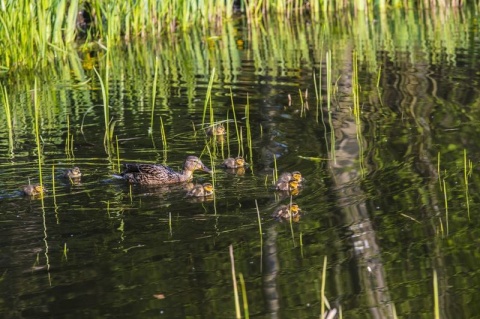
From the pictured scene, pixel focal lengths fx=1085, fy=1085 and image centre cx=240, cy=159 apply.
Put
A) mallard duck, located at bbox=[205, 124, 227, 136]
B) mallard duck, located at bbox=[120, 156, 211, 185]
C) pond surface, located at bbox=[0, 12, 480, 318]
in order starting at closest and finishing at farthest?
pond surface, located at bbox=[0, 12, 480, 318]
mallard duck, located at bbox=[120, 156, 211, 185]
mallard duck, located at bbox=[205, 124, 227, 136]

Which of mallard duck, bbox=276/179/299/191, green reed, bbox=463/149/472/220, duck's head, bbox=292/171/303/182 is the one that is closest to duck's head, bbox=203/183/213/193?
mallard duck, bbox=276/179/299/191

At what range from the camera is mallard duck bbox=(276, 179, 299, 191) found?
785cm

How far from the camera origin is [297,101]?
1149cm

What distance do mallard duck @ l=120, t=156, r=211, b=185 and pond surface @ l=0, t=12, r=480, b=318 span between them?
8 cm

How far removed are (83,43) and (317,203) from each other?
9.52 metres

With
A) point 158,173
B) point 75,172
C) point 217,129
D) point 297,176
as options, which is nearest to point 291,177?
point 297,176

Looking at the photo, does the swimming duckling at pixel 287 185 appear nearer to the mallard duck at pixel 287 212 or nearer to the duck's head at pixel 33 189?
the mallard duck at pixel 287 212

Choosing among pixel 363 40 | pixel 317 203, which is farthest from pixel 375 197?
pixel 363 40

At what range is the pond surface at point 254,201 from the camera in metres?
5.93

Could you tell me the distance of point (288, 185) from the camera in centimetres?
787

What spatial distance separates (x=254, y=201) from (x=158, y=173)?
954mm

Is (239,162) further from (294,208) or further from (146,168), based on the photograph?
(294,208)

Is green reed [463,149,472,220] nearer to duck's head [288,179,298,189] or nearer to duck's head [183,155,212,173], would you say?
duck's head [288,179,298,189]

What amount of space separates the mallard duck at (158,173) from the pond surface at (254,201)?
3.3 inches
